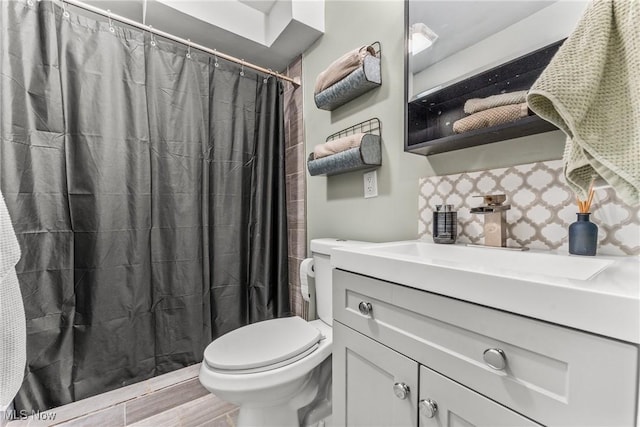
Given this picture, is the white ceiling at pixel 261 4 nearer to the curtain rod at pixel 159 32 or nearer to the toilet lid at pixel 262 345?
the curtain rod at pixel 159 32

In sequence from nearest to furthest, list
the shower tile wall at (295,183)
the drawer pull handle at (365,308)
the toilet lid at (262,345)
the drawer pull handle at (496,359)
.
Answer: the drawer pull handle at (496,359) < the drawer pull handle at (365,308) < the toilet lid at (262,345) < the shower tile wall at (295,183)

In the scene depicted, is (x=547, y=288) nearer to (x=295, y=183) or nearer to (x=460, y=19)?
(x=460, y=19)

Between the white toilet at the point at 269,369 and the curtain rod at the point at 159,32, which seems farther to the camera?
the curtain rod at the point at 159,32

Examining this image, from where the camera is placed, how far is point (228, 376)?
2.90 feet

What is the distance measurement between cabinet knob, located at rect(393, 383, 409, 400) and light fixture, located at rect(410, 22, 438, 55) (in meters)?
1.13

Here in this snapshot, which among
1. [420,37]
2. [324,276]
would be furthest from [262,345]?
[420,37]

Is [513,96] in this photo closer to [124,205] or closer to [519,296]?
[519,296]

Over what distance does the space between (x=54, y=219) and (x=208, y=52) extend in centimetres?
119

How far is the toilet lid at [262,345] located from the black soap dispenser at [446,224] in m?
0.63

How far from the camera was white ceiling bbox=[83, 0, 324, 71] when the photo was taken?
1.41 metres

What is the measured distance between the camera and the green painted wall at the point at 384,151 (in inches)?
34.4

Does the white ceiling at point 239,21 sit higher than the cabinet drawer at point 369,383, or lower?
higher

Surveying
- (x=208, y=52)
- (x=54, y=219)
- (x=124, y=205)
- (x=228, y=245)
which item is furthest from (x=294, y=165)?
(x=54, y=219)

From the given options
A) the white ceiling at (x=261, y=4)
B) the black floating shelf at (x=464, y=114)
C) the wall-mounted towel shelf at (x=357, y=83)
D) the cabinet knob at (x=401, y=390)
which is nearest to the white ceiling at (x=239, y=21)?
the white ceiling at (x=261, y=4)
